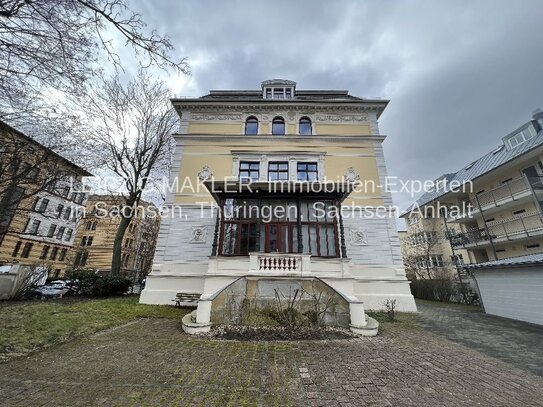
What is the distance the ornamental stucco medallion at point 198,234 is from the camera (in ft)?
43.8

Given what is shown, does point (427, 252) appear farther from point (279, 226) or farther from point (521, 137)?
point (279, 226)

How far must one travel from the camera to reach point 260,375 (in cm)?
429

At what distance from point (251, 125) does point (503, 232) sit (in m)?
22.9

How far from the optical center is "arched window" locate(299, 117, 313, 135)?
53.8 feet

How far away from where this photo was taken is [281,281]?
8672 mm

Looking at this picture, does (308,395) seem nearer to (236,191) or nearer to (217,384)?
(217,384)

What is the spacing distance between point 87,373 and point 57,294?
1680 cm

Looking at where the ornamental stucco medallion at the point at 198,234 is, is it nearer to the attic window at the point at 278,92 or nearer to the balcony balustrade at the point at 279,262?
the balcony balustrade at the point at 279,262

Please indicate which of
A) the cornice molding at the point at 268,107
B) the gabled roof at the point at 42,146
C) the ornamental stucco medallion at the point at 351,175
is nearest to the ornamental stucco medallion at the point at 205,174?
the cornice molding at the point at 268,107

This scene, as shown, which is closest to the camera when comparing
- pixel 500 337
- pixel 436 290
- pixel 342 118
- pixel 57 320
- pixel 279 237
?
pixel 500 337

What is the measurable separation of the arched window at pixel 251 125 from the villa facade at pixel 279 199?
0.07m

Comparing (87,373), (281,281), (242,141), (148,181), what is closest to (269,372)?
(87,373)

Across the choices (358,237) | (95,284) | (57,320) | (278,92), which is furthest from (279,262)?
(278,92)

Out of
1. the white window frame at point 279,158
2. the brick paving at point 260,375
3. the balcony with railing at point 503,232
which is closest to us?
the brick paving at point 260,375
